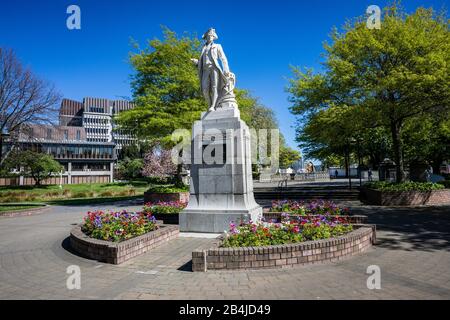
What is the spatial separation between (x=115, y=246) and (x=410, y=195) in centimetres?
1556

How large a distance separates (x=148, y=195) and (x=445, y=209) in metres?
17.2

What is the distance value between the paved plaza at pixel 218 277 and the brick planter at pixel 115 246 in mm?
179

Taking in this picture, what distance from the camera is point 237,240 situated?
6574 mm

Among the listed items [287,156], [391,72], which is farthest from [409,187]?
[287,156]

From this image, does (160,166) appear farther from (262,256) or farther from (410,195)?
(262,256)

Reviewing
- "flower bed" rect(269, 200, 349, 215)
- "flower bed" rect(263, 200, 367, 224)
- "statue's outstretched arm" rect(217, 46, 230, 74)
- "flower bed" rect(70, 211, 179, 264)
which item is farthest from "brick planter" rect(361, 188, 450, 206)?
"flower bed" rect(70, 211, 179, 264)

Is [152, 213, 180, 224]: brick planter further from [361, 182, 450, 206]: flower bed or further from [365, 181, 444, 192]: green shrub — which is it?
[365, 181, 444, 192]: green shrub

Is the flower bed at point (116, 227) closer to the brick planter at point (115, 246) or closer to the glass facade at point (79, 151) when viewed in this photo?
the brick planter at point (115, 246)

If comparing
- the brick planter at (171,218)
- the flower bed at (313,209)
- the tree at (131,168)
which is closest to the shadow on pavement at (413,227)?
the flower bed at (313,209)

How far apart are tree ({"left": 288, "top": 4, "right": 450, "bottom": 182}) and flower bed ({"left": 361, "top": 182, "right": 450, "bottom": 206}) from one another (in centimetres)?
170

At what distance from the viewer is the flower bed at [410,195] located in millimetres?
16109

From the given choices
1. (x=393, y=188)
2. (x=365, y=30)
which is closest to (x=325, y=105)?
(x=365, y=30)

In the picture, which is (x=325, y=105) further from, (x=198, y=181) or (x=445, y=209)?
(x=198, y=181)

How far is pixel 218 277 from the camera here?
5.53m
